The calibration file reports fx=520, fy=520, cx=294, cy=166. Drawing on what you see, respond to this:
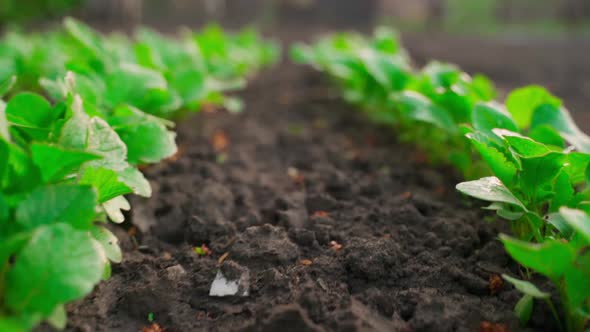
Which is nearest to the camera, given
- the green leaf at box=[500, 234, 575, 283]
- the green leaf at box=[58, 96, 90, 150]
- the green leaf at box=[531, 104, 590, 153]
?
the green leaf at box=[500, 234, 575, 283]

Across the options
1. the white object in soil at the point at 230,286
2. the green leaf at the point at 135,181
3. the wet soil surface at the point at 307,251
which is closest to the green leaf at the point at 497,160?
the wet soil surface at the point at 307,251

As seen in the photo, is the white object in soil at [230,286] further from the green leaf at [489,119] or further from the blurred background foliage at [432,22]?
the blurred background foliage at [432,22]

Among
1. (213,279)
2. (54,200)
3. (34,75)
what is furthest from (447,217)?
(34,75)

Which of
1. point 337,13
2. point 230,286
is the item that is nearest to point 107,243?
point 230,286

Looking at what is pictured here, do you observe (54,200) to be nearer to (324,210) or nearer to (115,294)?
(115,294)

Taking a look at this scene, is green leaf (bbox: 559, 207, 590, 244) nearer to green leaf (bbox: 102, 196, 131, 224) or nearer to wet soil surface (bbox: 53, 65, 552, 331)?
wet soil surface (bbox: 53, 65, 552, 331)

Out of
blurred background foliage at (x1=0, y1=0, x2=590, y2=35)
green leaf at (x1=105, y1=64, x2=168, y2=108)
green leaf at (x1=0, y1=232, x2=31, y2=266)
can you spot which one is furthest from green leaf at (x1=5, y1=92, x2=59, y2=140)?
blurred background foliage at (x1=0, y1=0, x2=590, y2=35)

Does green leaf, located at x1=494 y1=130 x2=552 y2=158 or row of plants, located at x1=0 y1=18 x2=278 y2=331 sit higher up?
green leaf, located at x1=494 y1=130 x2=552 y2=158
